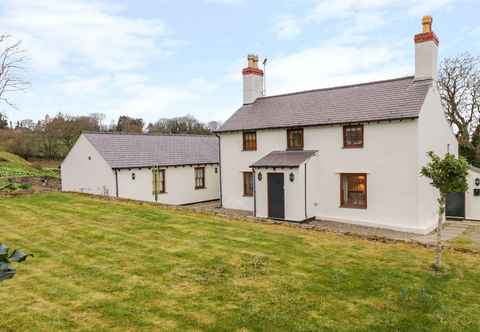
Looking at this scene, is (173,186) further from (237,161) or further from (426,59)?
(426,59)

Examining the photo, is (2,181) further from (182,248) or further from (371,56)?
(371,56)

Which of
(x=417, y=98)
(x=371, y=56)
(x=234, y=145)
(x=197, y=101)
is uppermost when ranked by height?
(x=197, y=101)

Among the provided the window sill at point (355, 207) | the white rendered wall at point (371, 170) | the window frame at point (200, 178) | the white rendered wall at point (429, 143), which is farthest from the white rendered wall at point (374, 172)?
the window frame at point (200, 178)

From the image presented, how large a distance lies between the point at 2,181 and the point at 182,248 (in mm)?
20431

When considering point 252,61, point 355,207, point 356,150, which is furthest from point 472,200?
point 252,61

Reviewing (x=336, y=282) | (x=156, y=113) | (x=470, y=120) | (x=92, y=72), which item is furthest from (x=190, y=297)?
(x=156, y=113)

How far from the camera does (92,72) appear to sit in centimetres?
3559

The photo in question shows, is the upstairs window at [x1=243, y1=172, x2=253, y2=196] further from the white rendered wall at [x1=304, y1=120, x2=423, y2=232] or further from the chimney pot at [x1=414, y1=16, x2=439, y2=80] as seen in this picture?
the chimney pot at [x1=414, y1=16, x2=439, y2=80]

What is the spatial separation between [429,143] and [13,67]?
23161 mm

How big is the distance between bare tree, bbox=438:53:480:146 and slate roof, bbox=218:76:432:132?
19189 mm

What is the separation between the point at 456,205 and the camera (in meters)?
20.6

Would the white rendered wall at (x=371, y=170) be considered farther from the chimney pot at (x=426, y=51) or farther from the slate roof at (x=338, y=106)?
the chimney pot at (x=426, y=51)

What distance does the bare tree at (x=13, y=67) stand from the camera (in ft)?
66.9

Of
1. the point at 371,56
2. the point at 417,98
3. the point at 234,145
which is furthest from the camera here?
the point at 371,56
